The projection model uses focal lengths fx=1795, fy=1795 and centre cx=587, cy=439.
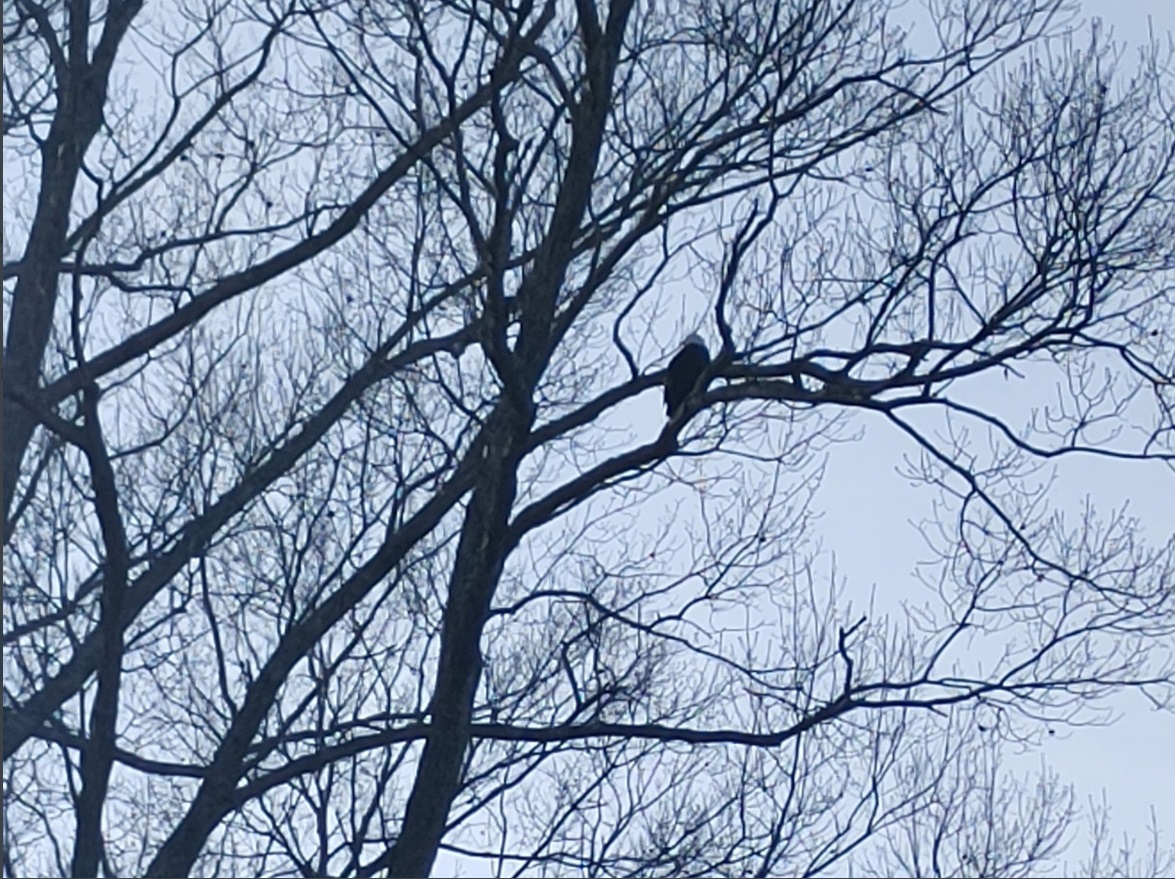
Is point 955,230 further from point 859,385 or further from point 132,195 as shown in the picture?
point 132,195

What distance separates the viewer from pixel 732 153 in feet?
22.7

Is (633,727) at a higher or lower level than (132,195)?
lower

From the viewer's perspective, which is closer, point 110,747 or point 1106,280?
point 110,747

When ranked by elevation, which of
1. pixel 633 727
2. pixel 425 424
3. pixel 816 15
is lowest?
pixel 633 727

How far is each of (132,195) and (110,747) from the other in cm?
332

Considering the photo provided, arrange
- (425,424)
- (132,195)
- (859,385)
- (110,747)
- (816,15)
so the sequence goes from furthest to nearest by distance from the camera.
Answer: (132,195), (425,424), (816,15), (859,385), (110,747)

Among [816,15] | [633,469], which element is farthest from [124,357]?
[816,15]

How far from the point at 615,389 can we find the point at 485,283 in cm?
111

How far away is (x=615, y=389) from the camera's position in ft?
22.2

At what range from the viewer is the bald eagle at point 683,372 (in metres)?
6.43

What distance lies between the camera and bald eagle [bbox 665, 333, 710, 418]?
6426mm

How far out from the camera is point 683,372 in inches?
255

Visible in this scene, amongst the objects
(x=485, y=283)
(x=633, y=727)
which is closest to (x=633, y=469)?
(x=485, y=283)

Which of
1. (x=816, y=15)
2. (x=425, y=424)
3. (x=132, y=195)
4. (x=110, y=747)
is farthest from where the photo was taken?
(x=132, y=195)
